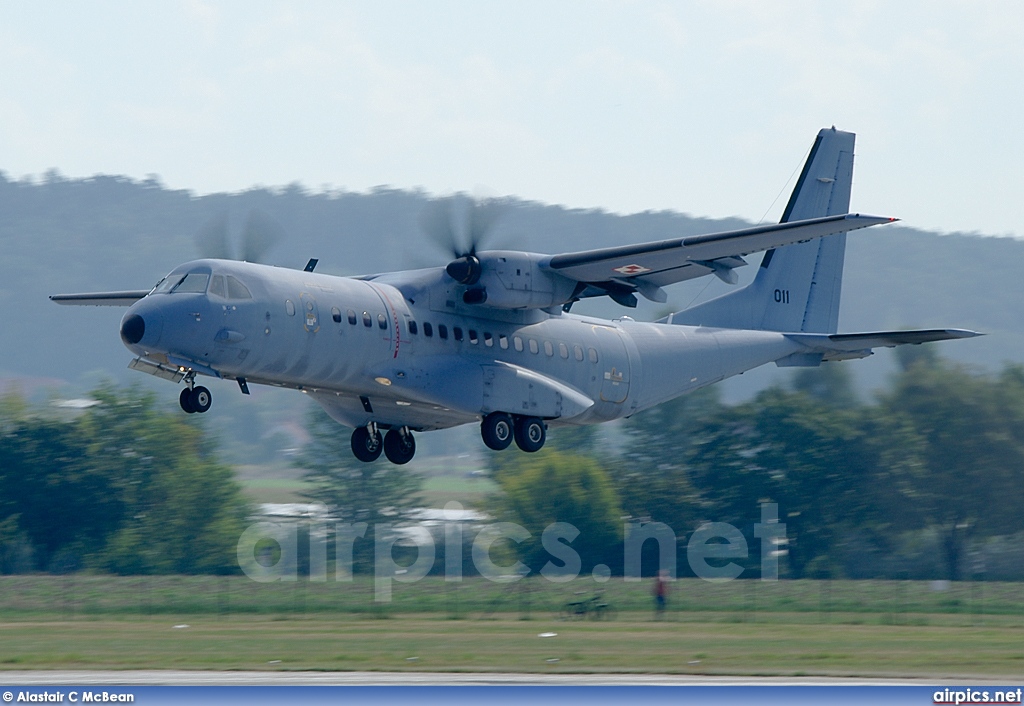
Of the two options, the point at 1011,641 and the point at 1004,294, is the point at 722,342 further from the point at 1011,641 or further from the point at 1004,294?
the point at 1004,294

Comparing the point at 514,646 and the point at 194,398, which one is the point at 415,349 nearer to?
the point at 194,398

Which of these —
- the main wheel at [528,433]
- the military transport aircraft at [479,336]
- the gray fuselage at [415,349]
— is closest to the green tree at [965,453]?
the military transport aircraft at [479,336]

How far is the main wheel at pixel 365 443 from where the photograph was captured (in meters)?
20.5

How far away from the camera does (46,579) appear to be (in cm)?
3278

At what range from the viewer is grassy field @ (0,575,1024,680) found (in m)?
18.7

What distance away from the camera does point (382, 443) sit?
20.8 metres

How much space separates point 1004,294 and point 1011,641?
484ft

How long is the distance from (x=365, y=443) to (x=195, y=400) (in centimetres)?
438

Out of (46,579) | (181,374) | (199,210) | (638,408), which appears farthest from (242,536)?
(199,210)

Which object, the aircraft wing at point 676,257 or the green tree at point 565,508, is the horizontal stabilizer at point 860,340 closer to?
the aircraft wing at point 676,257

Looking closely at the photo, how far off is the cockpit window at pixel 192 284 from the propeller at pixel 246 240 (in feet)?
6.83

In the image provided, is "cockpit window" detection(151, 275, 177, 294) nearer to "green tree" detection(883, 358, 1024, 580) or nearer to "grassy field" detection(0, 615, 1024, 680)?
"grassy field" detection(0, 615, 1024, 680)

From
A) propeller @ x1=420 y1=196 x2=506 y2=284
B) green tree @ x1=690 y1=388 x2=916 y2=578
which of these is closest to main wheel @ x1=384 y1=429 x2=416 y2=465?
propeller @ x1=420 y1=196 x2=506 y2=284

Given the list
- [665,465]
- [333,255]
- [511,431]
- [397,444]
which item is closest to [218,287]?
[397,444]
